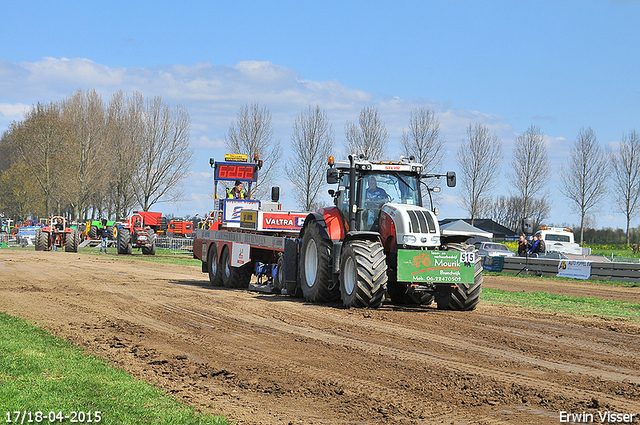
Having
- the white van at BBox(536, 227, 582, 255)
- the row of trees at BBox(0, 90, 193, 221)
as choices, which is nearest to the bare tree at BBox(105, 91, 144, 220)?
the row of trees at BBox(0, 90, 193, 221)

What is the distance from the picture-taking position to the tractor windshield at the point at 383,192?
13109 millimetres

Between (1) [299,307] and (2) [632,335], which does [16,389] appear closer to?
(1) [299,307]

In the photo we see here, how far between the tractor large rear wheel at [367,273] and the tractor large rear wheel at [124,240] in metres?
26.5

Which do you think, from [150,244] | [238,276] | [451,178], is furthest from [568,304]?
[150,244]

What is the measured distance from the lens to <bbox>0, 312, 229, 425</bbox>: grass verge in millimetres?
5426

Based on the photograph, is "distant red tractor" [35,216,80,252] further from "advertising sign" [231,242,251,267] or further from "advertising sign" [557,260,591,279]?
"advertising sign" [557,260,591,279]

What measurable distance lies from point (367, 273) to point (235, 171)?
10999 millimetres

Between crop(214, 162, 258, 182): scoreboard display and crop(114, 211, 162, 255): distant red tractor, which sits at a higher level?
crop(214, 162, 258, 182): scoreboard display

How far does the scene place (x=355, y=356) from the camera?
26.5 feet

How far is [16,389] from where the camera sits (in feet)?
20.1

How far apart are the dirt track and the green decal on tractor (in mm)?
680

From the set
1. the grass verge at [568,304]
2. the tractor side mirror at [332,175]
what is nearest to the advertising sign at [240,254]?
the tractor side mirror at [332,175]

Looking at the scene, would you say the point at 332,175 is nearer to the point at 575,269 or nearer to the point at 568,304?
the point at 568,304

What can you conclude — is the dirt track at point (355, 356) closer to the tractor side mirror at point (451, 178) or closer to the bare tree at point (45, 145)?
the tractor side mirror at point (451, 178)
